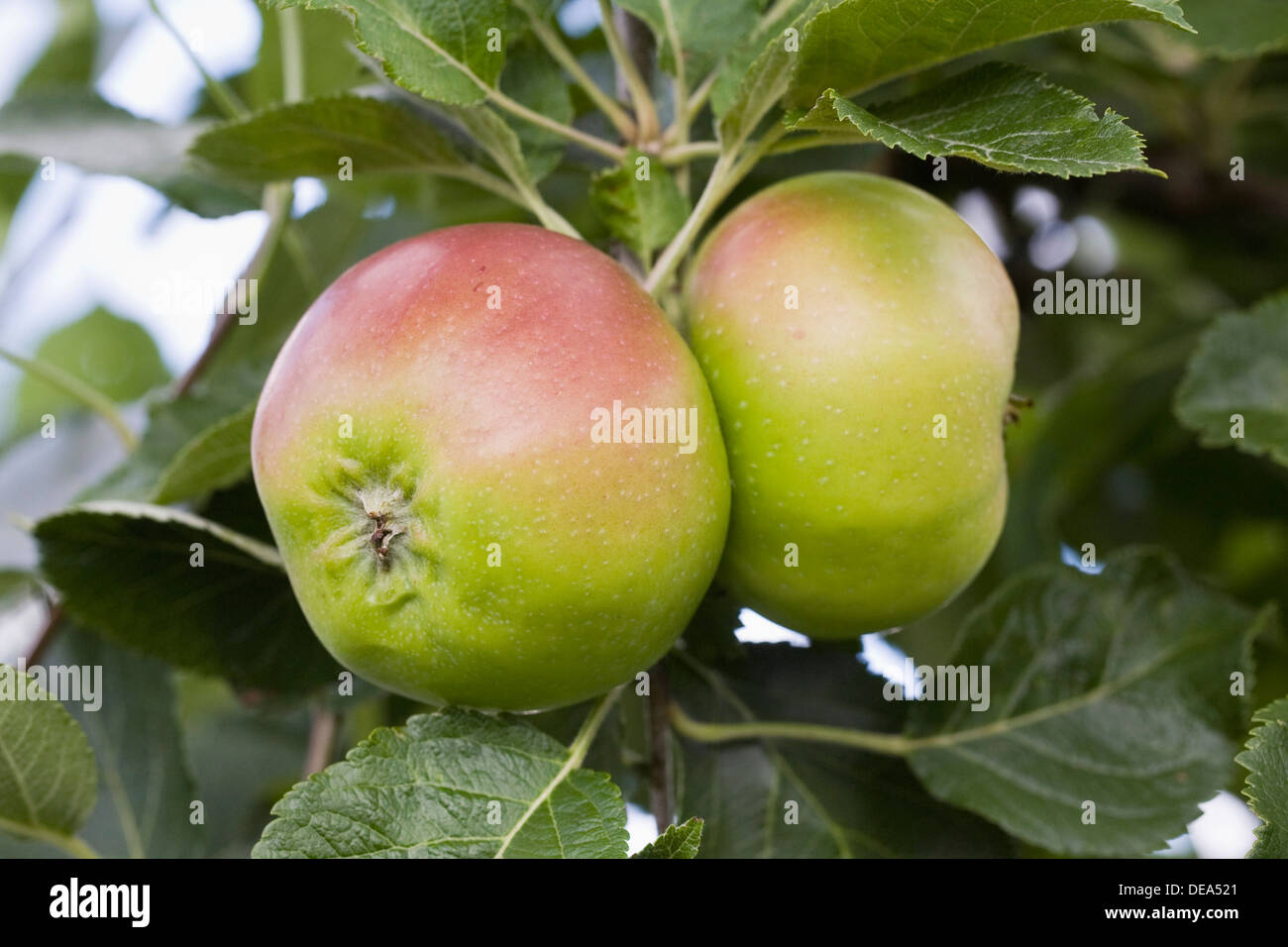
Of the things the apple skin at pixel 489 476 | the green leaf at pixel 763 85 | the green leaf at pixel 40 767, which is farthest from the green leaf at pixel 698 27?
the green leaf at pixel 40 767

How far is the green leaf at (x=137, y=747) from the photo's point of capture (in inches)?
51.2

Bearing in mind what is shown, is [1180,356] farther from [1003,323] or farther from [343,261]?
[343,261]

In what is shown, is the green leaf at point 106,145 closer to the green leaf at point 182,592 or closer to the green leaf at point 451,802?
the green leaf at point 182,592

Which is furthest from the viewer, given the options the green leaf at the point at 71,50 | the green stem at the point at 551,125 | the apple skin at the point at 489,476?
the green leaf at the point at 71,50

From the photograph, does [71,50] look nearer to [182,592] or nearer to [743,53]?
[182,592]

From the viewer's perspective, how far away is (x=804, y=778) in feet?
3.36

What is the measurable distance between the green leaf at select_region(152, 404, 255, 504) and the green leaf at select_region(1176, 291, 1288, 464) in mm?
852

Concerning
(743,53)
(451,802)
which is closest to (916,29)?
(743,53)

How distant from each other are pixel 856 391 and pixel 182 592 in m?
0.61

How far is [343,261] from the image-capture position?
1.42 meters

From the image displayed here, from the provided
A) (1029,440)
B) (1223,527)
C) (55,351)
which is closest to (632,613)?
(1029,440)

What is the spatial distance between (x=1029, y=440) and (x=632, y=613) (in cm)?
112

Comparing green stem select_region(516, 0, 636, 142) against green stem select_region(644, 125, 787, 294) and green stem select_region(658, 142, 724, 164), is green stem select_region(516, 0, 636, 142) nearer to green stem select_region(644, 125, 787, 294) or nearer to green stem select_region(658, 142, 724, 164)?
green stem select_region(658, 142, 724, 164)

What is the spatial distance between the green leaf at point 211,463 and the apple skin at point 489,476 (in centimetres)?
15
